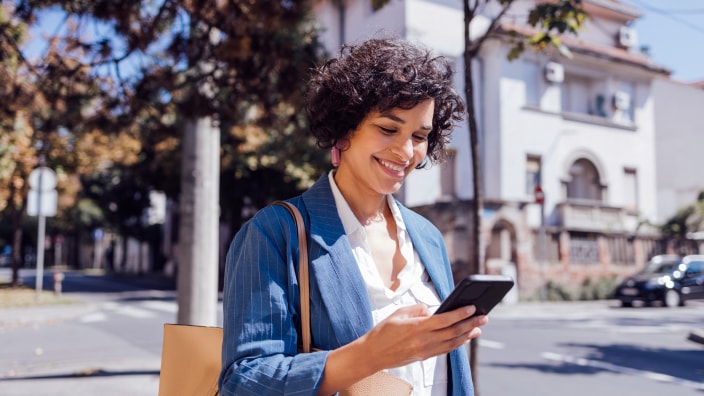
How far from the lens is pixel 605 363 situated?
9070 millimetres

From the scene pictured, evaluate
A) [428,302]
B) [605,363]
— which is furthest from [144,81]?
[605,363]

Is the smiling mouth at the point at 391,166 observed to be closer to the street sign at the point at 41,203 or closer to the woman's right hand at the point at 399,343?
the woman's right hand at the point at 399,343

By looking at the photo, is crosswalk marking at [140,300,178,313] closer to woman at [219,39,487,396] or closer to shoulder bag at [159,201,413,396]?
shoulder bag at [159,201,413,396]

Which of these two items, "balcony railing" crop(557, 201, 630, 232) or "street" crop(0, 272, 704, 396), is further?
"balcony railing" crop(557, 201, 630, 232)

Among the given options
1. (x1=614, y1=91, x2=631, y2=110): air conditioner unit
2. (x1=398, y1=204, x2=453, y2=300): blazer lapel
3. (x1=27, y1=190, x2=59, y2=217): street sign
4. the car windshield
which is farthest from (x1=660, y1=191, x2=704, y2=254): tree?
(x1=398, y1=204, x2=453, y2=300): blazer lapel

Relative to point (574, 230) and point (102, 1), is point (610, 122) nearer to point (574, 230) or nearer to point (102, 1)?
point (574, 230)

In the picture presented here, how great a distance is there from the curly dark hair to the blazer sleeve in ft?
1.25

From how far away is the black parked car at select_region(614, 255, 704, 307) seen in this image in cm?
1925

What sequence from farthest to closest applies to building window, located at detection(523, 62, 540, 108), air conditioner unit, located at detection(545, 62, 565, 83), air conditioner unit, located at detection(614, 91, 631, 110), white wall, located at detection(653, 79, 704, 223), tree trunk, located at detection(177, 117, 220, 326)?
white wall, located at detection(653, 79, 704, 223) → air conditioner unit, located at detection(614, 91, 631, 110) → building window, located at detection(523, 62, 540, 108) → air conditioner unit, located at detection(545, 62, 565, 83) → tree trunk, located at detection(177, 117, 220, 326)

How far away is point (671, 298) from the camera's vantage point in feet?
63.4

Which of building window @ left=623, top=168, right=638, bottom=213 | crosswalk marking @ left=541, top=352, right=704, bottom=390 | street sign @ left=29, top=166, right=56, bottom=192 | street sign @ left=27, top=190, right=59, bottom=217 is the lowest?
crosswalk marking @ left=541, top=352, right=704, bottom=390

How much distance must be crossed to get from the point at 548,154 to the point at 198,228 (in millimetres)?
19909

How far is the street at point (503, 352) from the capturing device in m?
7.18

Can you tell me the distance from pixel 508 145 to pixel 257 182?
9539mm
